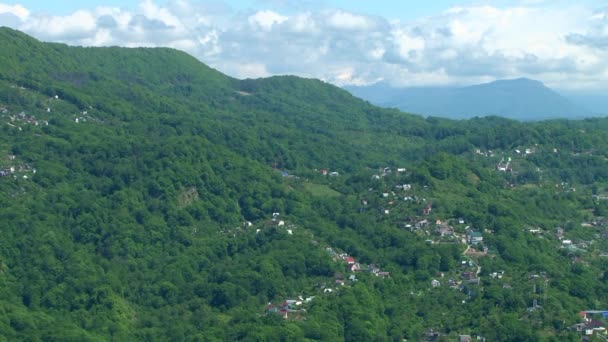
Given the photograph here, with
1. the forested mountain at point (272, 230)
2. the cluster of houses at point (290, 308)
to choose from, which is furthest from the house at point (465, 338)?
the cluster of houses at point (290, 308)

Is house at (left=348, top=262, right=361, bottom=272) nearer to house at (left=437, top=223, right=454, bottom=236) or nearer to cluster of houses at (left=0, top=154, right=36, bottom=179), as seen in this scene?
house at (left=437, top=223, right=454, bottom=236)

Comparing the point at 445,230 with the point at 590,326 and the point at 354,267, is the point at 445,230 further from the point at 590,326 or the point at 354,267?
the point at 590,326

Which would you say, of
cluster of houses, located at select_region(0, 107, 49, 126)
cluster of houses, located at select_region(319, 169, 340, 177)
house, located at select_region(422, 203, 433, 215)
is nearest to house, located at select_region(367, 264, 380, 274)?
house, located at select_region(422, 203, 433, 215)

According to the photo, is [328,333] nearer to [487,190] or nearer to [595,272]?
[595,272]

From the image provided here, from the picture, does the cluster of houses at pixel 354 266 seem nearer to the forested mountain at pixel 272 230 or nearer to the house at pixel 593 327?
the forested mountain at pixel 272 230

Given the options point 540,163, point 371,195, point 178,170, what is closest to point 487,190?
point 371,195

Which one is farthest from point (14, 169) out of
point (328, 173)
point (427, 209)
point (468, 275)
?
point (468, 275)
